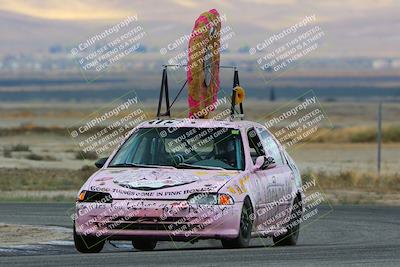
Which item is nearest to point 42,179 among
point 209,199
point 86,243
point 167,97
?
point 167,97

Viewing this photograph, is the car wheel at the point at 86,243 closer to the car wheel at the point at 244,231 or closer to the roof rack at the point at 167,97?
the car wheel at the point at 244,231

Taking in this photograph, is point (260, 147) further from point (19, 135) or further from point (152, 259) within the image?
point (19, 135)

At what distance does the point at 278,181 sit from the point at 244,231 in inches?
70.9

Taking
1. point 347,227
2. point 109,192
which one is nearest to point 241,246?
point 109,192

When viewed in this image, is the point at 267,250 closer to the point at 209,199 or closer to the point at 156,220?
the point at 209,199

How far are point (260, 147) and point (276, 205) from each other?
2.52ft

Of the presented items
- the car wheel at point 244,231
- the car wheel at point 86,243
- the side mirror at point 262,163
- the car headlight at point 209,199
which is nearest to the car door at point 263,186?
the side mirror at point 262,163

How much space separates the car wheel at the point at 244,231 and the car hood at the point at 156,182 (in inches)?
16.3

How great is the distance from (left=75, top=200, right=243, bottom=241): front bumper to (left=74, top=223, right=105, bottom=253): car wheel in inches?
4.9

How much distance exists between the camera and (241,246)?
15.0m

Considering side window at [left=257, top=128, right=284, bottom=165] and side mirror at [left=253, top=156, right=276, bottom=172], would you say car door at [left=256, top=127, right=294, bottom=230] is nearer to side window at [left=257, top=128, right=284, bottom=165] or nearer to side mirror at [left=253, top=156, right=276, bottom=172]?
side window at [left=257, top=128, right=284, bottom=165]

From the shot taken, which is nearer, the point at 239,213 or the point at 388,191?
the point at 239,213

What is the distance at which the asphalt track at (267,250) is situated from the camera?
42.9 ft

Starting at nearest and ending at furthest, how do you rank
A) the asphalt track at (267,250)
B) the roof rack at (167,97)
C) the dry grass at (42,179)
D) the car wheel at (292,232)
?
the asphalt track at (267,250)
the car wheel at (292,232)
the roof rack at (167,97)
the dry grass at (42,179)
